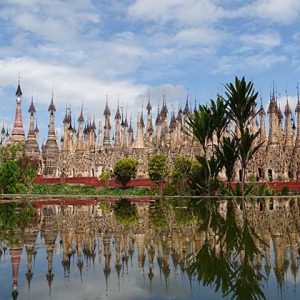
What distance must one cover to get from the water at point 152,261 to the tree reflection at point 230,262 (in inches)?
0.5

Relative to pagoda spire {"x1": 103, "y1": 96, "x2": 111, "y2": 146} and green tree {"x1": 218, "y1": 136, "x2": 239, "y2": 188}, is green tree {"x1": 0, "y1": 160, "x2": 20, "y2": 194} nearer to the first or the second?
green tree {"x1": 218, "y1": 136, "x2": 239, "y2": 188}

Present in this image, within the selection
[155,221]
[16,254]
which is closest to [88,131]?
[155,221]

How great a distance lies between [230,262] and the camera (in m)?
8.07

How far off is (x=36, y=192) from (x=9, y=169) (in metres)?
6.30

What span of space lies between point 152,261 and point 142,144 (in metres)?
62.9

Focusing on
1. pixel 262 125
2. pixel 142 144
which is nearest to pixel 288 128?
pixel 262 125

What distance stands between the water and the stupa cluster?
40.2 metres

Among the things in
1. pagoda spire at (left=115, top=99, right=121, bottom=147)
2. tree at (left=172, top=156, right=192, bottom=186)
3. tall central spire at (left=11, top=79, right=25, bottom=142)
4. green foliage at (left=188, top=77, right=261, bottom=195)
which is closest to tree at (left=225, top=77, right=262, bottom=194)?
green foliage at (left=188, top=77, right=261, bottom=195)

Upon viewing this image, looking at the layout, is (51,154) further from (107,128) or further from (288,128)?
(288,128)

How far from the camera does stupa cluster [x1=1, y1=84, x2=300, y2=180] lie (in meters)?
56.6

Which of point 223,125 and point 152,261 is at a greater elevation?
point 223,125

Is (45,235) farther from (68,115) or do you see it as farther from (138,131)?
(68,115)

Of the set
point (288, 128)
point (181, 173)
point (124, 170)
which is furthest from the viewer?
point (288, 128)

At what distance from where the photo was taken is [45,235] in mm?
12336
